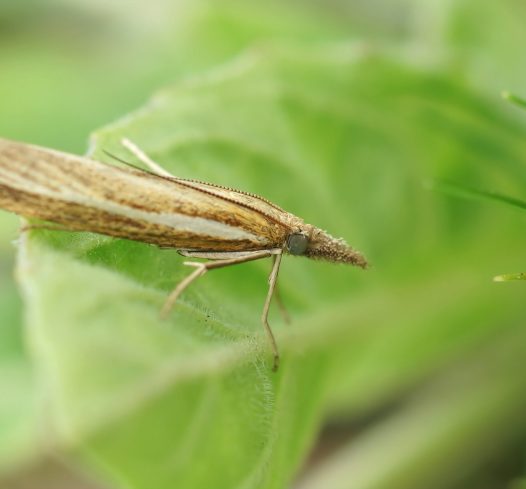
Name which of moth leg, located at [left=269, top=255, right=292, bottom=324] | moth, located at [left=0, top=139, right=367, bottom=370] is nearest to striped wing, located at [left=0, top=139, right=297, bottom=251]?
moth, located at [left=0, top=139, right=367, bottom=370]

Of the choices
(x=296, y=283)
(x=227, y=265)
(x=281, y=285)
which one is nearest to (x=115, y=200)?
(x=227, y=265)

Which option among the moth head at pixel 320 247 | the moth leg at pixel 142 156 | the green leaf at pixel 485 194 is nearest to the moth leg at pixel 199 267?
the moth head at pixel 320 247

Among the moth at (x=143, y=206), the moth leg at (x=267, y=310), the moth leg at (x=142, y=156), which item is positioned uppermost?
the moth leg at (x=142, y=156)

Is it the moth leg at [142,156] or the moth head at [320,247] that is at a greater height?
the moth leg at [142,156]

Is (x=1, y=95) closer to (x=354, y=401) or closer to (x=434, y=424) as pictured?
(x=354, y=401)

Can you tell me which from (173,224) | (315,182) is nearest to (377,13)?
(315,182)

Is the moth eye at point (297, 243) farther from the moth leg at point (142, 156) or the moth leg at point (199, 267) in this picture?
the moth leg at point (142, 156)

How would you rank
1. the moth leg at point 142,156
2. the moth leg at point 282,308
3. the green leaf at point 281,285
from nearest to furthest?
the green leaf at point 281,285 < the moth leg at point 142,156 < the moth leg at point 282,308
